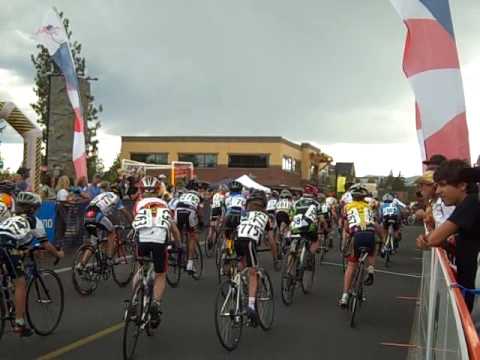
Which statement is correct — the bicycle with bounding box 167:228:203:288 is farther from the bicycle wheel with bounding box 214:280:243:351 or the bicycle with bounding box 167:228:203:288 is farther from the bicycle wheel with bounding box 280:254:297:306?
the bicycle wheel with bounding box 214:280:243:351

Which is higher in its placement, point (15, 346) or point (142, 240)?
point (142, 240)

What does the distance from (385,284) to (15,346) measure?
803 centimetres

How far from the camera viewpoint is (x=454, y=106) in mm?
6621

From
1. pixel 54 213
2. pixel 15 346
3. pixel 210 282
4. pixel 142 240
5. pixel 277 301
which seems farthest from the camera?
pixel 54 213

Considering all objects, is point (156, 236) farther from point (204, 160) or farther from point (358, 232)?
point (204, 160)

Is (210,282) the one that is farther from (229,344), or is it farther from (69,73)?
(69,73)

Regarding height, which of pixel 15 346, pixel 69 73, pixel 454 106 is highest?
pixel 69 73

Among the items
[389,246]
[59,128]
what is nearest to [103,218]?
[389,246]

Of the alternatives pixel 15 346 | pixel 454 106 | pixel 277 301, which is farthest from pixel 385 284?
pixel 15 346

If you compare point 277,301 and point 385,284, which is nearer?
point 277,301

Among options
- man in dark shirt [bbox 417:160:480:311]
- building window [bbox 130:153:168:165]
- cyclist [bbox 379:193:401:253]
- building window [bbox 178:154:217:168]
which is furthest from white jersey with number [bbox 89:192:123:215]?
building window [bbox 130:153:168:165]

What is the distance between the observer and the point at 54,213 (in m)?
15.3

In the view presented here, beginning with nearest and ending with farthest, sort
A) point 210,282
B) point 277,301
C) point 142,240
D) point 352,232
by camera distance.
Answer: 1. point 142,240
2. point 352,232
3. point 277,301
4. point 210,282

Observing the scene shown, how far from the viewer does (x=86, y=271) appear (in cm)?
1024
